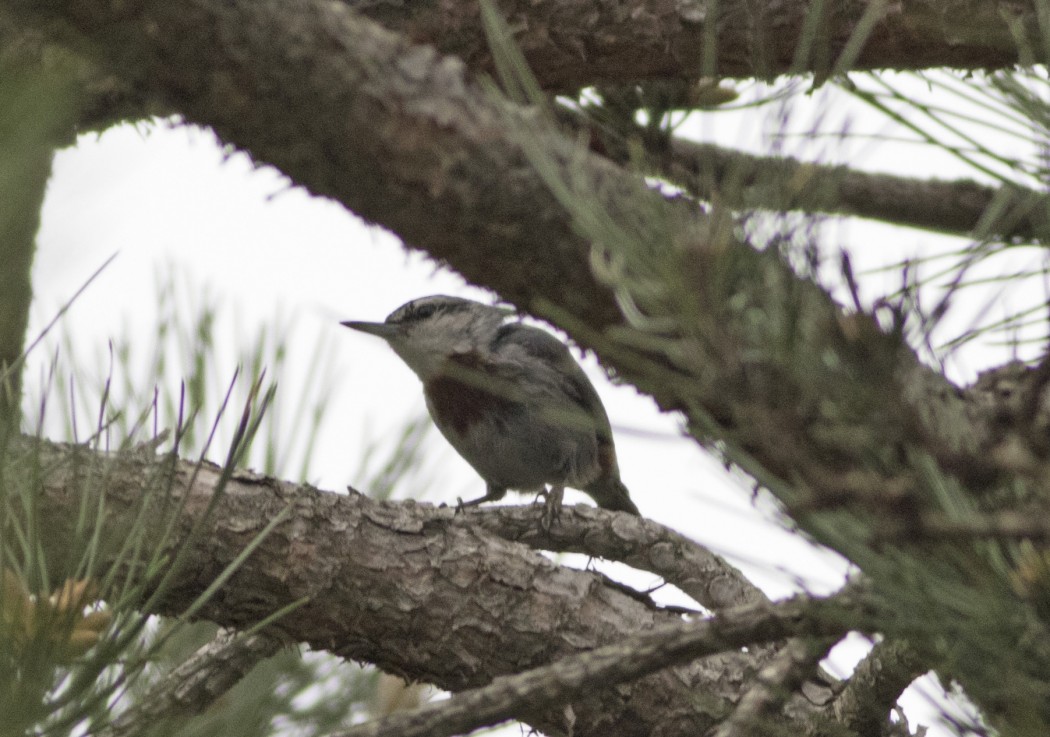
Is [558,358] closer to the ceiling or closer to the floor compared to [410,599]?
closer to the ceiling

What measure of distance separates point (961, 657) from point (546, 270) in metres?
1.78

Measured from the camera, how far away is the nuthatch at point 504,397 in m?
3.95

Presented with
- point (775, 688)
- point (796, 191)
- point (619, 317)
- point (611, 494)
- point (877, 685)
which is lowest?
point (775, 688)

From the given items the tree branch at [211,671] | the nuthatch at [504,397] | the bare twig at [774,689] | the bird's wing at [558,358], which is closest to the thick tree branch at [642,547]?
the nuthatch at [504,397]

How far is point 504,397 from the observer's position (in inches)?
153

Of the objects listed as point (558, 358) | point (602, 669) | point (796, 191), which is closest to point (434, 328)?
point (558, 358)

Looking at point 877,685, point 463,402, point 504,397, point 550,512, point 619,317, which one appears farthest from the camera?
point 463,402

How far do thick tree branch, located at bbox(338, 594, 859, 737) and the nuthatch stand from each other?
2.17 meters

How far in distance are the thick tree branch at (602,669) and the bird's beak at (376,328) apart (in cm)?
296

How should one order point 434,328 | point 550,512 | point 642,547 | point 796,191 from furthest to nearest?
point 434,328 → point 550,512 → point 642,547 → point 796,191

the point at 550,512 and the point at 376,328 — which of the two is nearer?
the point at 550,512

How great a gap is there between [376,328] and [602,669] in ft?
10.0

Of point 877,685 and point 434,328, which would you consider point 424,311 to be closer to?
point 434,328

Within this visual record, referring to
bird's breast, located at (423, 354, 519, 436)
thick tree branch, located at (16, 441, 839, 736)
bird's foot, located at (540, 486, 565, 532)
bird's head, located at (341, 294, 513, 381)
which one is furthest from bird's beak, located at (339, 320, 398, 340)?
thick tree branch, located at (16, 441, 839, 736)
